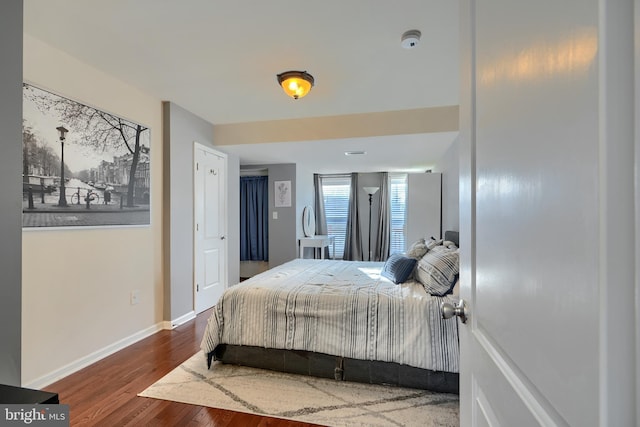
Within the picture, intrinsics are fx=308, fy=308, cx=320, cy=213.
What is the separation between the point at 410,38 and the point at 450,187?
8.14 ft

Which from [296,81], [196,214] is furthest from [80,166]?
[296,81]

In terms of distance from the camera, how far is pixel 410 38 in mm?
2033

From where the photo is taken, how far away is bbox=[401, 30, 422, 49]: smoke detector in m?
2.00

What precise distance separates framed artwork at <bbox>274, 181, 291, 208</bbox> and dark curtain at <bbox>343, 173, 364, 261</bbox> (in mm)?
1716

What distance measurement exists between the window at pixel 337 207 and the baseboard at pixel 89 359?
432 centimetres

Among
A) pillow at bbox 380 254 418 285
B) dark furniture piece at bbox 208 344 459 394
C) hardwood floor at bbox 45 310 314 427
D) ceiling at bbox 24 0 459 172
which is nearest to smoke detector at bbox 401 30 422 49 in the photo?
ceiling at bbox 24 0 459 172

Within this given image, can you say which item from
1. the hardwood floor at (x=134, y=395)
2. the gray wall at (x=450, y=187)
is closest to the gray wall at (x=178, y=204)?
the hardwood floor at (x=134, y=395)

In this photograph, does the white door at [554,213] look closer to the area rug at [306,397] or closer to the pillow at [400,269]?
the area rug at [306,397]

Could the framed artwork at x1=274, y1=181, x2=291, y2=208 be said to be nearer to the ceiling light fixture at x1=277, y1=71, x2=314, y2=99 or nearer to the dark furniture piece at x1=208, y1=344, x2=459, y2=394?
the ceiling light fixture at x1=277, y1=71, x2=314, y2=99

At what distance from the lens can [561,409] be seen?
1.51ft

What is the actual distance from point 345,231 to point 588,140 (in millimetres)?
6583

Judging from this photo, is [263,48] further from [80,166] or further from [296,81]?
[80,166]

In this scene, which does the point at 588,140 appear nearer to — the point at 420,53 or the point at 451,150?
the point at 420,53

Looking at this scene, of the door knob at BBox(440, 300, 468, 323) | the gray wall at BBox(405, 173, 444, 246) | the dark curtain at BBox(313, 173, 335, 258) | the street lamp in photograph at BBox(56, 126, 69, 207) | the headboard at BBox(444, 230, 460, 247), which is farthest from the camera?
the dark curtain at BBox(313, 173, 335, 258)
